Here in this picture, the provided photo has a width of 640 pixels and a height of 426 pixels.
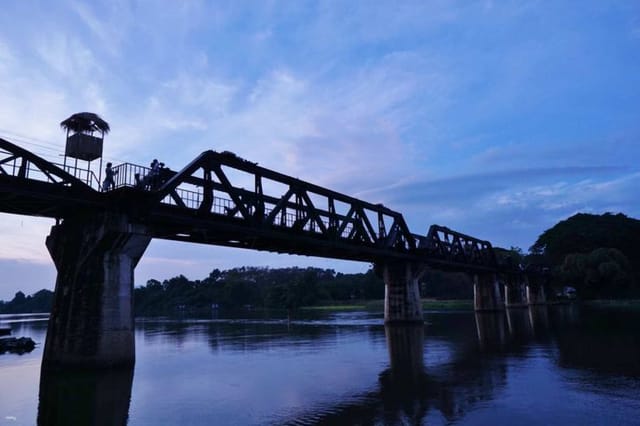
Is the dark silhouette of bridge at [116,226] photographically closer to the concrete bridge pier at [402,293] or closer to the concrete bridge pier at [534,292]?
the concrete bridge pier at [402,293]

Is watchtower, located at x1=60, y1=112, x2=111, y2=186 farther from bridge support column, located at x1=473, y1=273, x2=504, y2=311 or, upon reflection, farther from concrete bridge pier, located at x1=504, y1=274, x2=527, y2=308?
concrete bridge pier, located at x1=504, y1=274, x2=527, y2=308

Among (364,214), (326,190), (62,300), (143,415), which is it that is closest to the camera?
(143,415)

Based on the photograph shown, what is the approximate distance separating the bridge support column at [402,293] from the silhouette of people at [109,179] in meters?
42.4

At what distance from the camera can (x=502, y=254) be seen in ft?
517

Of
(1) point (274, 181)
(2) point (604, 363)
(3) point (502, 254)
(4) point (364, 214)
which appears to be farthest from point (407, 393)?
Answer: (3) point (502, 254)

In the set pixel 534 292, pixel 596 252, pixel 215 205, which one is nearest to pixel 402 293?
pixel 215 205

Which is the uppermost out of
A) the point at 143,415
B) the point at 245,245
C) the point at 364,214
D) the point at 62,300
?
the point at 364,214

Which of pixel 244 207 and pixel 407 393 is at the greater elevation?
pixel 244 207

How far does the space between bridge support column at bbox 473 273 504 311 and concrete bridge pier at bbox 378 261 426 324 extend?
3443 cm

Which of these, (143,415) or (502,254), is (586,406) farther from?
(502,254)

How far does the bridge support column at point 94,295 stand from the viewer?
24.8 m

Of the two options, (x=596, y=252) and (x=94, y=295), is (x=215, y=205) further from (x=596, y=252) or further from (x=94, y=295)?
(x=596, y=252)

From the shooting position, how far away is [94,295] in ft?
82.7

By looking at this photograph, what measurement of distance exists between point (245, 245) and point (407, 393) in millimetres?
25669
